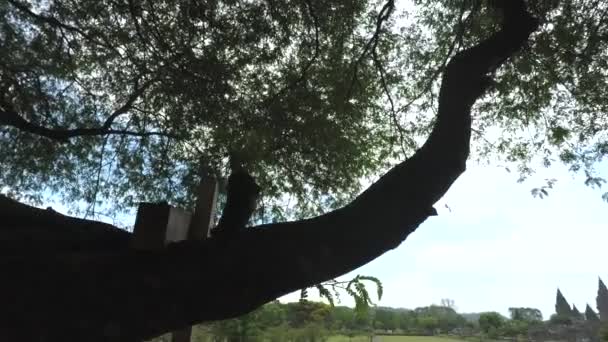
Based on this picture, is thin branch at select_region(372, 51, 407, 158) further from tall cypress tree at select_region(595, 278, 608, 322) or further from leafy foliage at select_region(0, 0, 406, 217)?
tall cypress tree at select_region(595, 278, 608, 322)

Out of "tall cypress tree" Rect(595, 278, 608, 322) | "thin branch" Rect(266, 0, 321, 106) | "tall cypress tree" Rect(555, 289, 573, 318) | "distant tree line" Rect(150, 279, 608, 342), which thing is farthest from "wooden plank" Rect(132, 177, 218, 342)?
"tall cypress tree" Rect(555, 289, 573, 318)

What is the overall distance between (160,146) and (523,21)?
18.3 ft

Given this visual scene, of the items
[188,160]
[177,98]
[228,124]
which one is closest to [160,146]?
[188,160]

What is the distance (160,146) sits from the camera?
7.80 m

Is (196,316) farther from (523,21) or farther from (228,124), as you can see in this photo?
(228,124)

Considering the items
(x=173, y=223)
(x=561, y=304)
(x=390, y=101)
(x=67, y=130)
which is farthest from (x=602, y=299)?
(x=173, y=223)

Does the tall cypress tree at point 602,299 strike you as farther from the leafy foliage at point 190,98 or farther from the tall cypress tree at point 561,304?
the leafy foliage at point 190,98

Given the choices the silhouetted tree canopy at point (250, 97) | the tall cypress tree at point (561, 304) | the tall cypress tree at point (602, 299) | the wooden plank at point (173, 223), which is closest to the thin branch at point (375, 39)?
the silhouetted tree canopy at point (250, 97)

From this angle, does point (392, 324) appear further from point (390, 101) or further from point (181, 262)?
point (181, 262)

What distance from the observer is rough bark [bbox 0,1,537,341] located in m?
2.27

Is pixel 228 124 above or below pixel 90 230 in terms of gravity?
above

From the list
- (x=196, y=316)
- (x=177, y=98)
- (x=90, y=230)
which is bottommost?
(x=196, y=316)

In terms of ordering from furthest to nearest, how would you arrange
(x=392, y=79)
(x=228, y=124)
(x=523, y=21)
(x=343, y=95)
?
(x=392, y=79) → (x=343, y=95) → (x=228, y=124) → (x=523, y=21)

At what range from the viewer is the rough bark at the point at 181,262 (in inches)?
89.5
